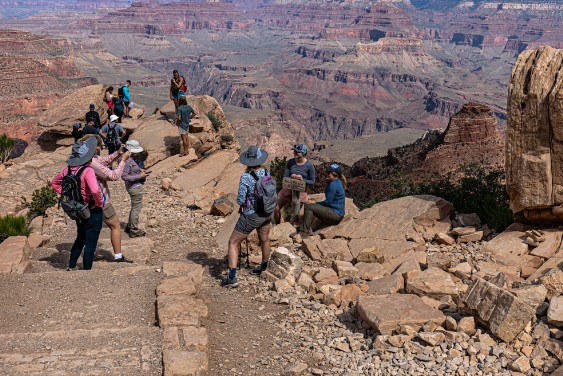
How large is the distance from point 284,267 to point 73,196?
3.59 metres

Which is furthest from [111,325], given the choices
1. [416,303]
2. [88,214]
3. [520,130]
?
[520,130]

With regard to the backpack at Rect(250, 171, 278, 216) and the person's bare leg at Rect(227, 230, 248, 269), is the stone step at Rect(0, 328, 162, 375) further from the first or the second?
the backpack at Rect(250, 171, 278, 216)

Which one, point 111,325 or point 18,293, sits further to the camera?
point 18,293

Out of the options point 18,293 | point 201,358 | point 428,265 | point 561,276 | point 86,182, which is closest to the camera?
point 201,358

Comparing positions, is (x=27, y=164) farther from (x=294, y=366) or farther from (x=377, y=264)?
(x=294, y=366)

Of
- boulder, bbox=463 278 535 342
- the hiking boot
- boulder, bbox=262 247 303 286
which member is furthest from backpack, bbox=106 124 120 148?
boulder, bbox=463 278 535 342

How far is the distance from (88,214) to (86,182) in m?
0.51

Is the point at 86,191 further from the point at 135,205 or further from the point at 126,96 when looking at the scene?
the point at 126,96

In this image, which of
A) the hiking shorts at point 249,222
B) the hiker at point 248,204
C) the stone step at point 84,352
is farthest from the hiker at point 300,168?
the stone step at point 84,352

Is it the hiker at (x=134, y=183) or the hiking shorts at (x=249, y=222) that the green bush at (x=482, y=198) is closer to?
the hiking shorts at (x=249, y=222)

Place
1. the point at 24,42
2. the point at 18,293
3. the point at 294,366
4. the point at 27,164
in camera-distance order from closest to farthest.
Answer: the point at 294,366
the point at 18,293
the point at 27,164
the point at 24,42

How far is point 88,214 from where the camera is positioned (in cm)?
848

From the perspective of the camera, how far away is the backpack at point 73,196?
27.3 feet

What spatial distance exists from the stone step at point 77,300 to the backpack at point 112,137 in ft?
25.9
